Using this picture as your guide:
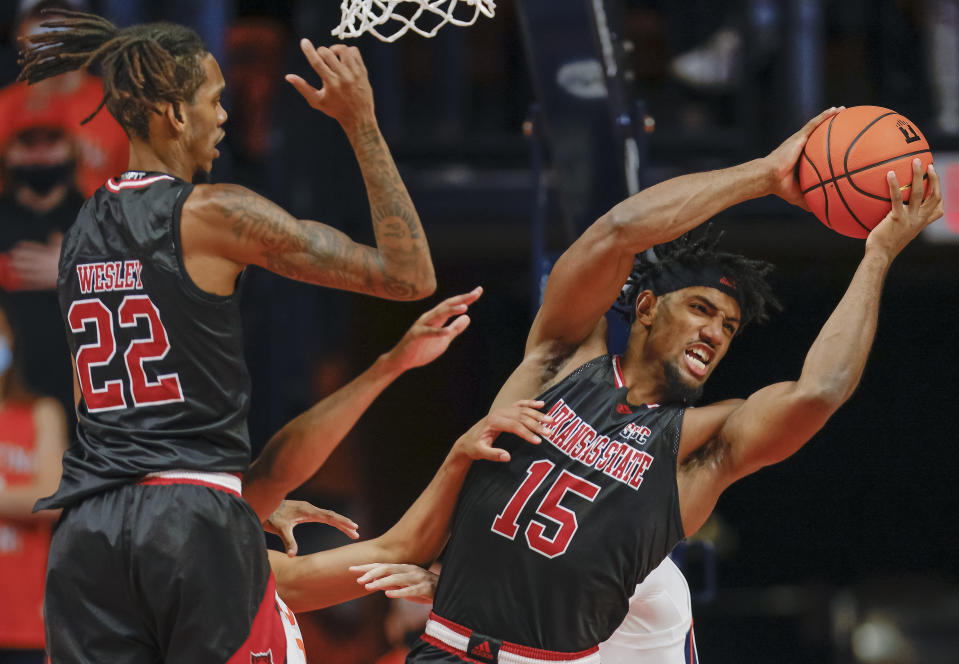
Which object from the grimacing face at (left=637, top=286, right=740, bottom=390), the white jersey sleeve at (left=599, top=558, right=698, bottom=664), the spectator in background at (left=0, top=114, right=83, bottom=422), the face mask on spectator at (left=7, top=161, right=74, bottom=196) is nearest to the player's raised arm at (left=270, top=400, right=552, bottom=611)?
the grimacing face at (left=637, top=286, right=740, bottom=390)

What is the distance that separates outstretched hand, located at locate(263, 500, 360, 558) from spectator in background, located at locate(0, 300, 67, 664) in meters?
3.88

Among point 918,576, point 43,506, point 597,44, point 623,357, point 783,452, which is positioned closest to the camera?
point 43,506

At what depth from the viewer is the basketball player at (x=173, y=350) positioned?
2625 mm

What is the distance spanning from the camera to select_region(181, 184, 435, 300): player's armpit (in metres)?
2.72

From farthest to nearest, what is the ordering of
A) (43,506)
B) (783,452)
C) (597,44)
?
(597,44), (783,452), (43,506)

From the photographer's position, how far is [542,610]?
3.35 metres

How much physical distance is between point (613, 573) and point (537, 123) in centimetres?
212

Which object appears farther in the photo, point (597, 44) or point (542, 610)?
point (597, 44)

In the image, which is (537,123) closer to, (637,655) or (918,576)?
(637,655)

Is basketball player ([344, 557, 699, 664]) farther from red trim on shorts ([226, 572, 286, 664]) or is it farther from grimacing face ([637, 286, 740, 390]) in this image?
red trim on shorts ([226, 572, 286, 664])

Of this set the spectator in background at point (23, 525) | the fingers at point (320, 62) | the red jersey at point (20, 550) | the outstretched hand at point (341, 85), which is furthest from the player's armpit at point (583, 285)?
the red jersey at point (20, 550)

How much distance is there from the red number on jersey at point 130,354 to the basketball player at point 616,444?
3.69 ft

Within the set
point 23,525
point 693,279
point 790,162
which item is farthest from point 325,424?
point 23,525

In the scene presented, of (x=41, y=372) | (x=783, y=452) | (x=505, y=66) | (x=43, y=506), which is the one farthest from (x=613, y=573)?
(x=505, y=66)
